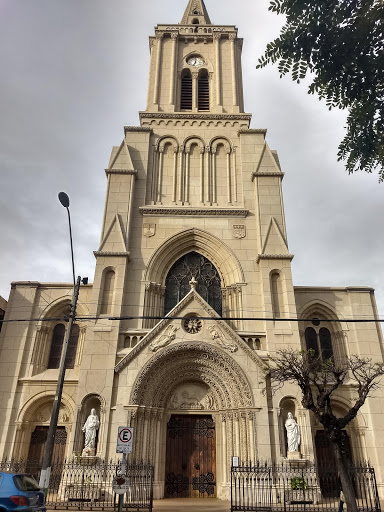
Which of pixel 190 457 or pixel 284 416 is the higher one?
pixel 284 416

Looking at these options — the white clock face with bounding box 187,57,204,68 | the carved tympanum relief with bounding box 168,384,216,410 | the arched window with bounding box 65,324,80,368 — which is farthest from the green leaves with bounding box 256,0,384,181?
the white clock face with bounding box 187,57,204,68

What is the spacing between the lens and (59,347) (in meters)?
20.6

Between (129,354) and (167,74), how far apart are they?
1983 cm

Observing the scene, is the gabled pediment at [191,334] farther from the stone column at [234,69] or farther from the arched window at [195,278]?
the stone column at [234,69]

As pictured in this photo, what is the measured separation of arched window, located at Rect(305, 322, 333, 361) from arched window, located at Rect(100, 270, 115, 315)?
10.1m

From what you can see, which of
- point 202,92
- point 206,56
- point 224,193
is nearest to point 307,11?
point 224,193

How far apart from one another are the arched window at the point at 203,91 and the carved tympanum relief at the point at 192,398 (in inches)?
717

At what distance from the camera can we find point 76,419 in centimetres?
1619

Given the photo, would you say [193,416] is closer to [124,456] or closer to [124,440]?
[124,440]

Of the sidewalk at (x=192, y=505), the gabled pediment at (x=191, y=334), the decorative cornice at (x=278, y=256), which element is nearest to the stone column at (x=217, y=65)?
the decorative cornice at (x=278, y=256)

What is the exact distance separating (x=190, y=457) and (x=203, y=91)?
2260cm

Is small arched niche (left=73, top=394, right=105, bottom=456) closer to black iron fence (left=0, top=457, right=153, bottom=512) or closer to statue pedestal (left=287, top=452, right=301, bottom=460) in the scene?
black iron fence (left=0, top=457, right=153, bottom=512)

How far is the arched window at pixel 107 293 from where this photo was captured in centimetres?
1908

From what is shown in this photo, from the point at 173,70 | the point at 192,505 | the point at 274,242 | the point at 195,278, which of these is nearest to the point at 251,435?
the point at 192,505
